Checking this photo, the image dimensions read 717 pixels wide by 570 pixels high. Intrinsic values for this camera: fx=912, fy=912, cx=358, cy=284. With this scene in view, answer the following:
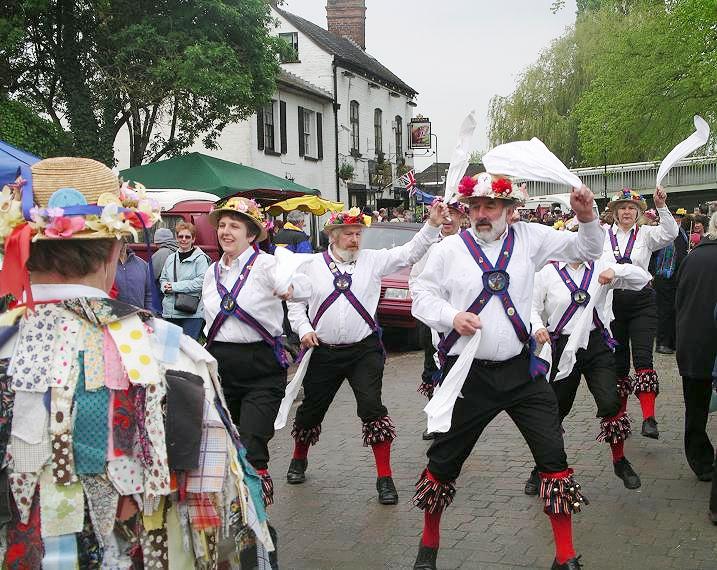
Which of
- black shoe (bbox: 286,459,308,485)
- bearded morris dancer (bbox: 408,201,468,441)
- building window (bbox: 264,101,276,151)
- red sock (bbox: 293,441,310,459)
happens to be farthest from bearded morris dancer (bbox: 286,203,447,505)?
building window (bbox: 264,101,276,151)

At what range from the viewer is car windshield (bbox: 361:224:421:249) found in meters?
15.2

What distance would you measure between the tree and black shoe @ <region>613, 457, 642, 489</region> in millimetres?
14031

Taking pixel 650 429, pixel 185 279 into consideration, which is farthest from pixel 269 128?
pixel 650 429

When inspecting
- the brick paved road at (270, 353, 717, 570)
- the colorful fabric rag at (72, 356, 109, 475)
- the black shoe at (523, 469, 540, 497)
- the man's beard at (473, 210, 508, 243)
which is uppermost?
the man's beard at (473, 210, 508, 243)

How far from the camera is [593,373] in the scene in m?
6.47

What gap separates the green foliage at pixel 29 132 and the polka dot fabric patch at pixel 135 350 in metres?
15.7

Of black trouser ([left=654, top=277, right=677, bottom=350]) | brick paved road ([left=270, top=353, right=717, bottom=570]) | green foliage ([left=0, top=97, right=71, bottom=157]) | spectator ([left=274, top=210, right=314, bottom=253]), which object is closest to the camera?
brick paved road ([left=270, top=353, right=717, bottom=570])

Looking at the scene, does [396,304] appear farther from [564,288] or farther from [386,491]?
[386,491]

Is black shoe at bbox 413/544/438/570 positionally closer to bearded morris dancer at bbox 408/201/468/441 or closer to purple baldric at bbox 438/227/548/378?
purple baldric at bbox 438/227/548/378

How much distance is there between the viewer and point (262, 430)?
5.37 m

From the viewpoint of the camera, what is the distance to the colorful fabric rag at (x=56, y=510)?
2.51 m

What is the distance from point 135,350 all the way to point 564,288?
4463 millimetres

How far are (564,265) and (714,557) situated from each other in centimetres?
235

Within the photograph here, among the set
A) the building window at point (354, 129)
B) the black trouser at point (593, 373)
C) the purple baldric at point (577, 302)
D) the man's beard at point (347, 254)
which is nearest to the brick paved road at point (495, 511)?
Result: the black trouser at point (593, 373)
